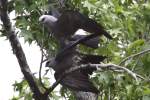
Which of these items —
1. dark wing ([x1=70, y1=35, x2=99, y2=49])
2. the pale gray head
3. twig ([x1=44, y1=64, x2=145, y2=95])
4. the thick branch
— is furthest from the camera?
the pale gray head

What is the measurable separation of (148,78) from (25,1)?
1220mm

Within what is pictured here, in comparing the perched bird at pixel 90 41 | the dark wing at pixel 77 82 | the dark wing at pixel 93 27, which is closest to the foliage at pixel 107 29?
the dark wing at pixel 77 82

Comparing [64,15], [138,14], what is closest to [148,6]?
[138,14]

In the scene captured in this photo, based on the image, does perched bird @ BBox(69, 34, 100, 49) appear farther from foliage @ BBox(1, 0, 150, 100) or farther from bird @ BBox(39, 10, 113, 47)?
foliage @ BBox(1, 0, 150, 100)

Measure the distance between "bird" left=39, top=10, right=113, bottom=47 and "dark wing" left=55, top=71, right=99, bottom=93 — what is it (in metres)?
0.28

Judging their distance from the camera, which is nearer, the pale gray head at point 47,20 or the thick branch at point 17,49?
the thick branch at point 17,49

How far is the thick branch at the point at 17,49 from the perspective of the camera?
10.5 feet

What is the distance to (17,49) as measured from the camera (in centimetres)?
327

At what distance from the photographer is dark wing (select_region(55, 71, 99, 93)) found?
11.1ft

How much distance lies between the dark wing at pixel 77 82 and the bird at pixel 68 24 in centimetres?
28

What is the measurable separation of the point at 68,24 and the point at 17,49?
435 millimetres

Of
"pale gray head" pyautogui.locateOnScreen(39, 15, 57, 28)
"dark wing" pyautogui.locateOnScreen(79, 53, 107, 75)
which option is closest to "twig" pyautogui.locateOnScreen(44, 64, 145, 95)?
"dark wing" pyautogui.locateOnScreen(79, 53, 107, 75)

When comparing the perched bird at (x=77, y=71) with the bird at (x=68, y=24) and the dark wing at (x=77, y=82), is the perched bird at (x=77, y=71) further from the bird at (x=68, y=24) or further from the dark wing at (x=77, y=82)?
the bird at (x=68, y=24)

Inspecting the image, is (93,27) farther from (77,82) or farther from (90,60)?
(77,82)
